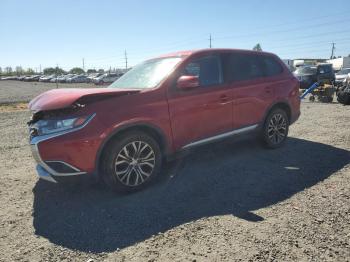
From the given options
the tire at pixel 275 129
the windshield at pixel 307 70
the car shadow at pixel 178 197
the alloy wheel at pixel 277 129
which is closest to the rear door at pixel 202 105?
the car shadow at pixel 178 197

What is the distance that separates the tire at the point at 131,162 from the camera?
4.16 meters

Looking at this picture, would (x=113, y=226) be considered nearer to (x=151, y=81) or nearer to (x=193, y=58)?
(x=151, y=81)

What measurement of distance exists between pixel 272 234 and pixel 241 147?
3237mm

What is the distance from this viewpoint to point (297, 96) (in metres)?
6.54

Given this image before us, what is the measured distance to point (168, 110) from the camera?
455 centimetres

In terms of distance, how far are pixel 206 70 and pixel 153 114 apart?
1289mm

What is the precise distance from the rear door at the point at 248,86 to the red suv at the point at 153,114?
16 millimetres

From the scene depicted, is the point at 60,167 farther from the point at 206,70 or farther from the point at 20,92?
the point at 20,92

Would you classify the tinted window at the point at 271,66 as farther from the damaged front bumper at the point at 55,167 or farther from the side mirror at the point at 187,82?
the damaged front bumper at the point at 55,167

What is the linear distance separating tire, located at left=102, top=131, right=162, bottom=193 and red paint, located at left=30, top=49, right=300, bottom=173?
0.52 feet

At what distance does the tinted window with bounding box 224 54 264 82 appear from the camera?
17.7 feet

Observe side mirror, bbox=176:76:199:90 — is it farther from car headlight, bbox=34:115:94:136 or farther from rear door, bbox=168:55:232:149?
car headlight, bbox=34:115:94:136

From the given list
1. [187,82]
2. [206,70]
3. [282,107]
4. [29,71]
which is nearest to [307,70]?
[282,107]

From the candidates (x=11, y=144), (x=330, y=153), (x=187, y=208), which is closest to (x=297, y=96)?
(x=330, y=153)
